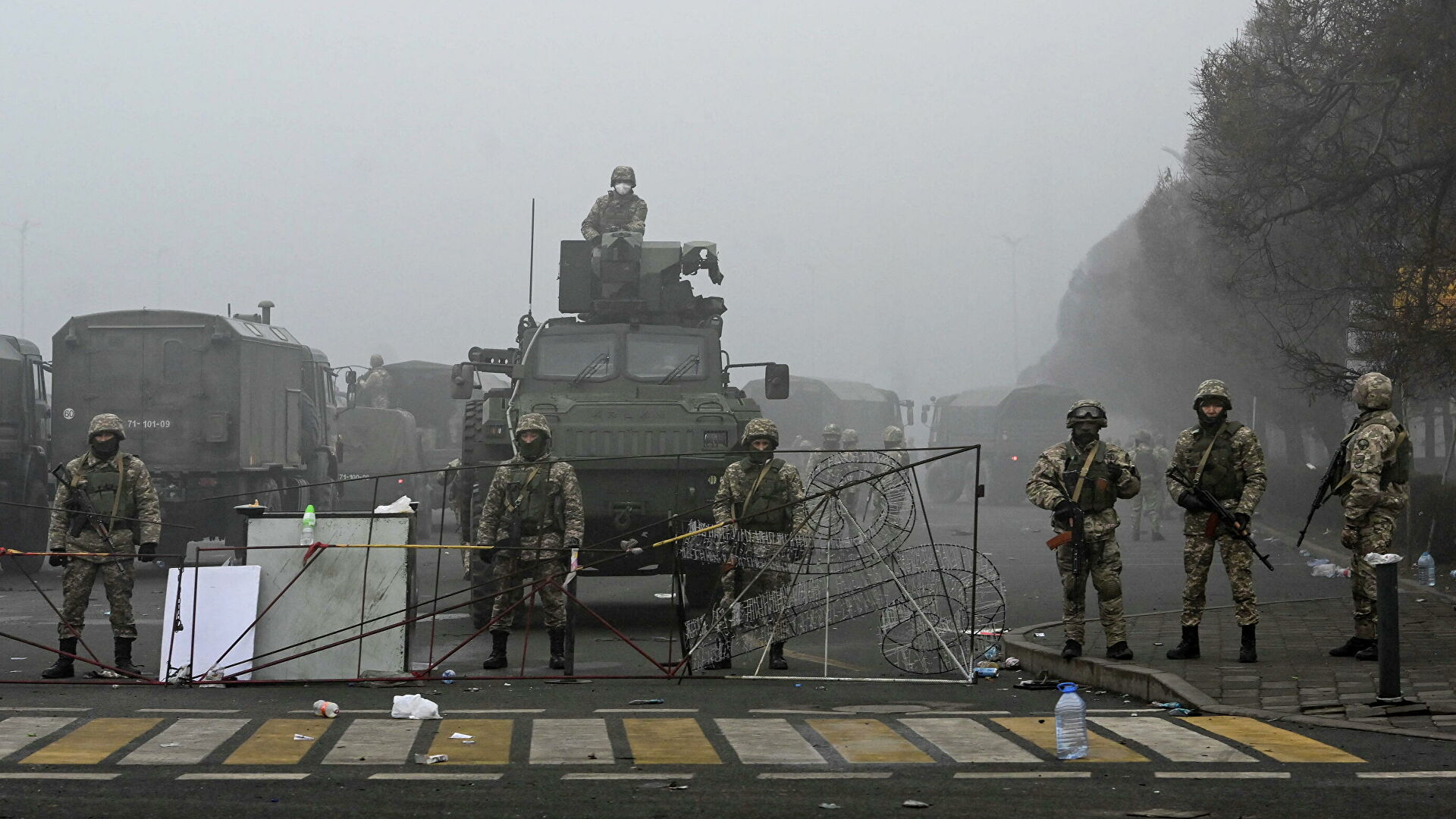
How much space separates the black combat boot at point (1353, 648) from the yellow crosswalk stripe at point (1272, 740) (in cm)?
257

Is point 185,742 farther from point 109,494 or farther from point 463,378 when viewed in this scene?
point 463,378

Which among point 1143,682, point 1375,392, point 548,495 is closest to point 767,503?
point 548,495

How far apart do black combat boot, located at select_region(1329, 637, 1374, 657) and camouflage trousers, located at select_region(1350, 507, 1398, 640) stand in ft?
0.09

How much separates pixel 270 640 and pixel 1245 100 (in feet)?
53.8

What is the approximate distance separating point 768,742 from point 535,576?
435 centimetres

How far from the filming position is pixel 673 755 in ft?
26.0

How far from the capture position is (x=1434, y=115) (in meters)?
19.2

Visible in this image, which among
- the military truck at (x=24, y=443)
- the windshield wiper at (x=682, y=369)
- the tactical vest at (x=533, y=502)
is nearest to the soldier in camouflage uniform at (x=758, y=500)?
the tactical vest at (x=533, y=502)

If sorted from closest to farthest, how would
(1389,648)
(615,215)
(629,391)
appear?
(1389,648) → (629,391) → (615,215)

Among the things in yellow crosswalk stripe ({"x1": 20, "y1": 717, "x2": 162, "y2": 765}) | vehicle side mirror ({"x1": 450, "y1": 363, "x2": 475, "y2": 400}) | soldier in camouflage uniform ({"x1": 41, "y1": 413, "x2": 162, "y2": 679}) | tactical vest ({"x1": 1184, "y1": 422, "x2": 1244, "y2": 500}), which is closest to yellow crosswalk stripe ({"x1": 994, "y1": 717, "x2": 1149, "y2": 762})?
tactical vest ({"x1": 1184, "y1": 422, "x2": 1244, "y2": 500})

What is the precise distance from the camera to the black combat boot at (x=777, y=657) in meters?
11.7

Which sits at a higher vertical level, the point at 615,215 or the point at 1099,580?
the point at 615,215

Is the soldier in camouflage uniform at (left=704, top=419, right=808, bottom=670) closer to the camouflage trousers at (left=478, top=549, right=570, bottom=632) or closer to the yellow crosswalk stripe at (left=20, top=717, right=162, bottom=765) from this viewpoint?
the camouflage trousers at (left=478, top=549, right=570, bottom=632)

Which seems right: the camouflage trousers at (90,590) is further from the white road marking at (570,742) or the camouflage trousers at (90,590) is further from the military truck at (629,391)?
the white road marking at (570,742)
